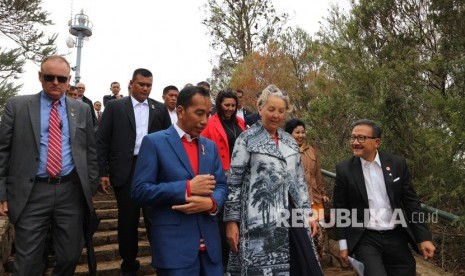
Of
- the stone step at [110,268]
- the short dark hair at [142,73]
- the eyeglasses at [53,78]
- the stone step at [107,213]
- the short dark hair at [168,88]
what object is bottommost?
the stone step at [110,268]

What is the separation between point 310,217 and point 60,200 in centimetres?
183

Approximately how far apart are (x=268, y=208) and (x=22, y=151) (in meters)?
1.77

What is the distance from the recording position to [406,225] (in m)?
3.11

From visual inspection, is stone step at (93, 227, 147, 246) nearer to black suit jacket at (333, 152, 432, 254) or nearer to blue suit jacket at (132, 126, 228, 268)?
blue suit jacket at (132, 126, 228, 268)

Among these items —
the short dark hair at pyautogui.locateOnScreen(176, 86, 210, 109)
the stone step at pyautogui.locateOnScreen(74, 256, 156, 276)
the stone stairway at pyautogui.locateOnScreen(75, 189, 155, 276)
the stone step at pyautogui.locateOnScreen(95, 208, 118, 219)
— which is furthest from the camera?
the stone step at pyautogui.locateOnScreen(95, 208, 118, 219)

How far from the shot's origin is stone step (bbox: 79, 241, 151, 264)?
481 cm

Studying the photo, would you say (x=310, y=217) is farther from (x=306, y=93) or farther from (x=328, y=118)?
(x=306, y=93)

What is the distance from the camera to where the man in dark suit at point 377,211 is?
306 centimetres

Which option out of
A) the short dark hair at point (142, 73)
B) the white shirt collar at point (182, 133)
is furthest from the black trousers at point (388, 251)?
the short dark hair at point (142, 73)

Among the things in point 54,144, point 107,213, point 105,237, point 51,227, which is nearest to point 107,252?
point 105,237

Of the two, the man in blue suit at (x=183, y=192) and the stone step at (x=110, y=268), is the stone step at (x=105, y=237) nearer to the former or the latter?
the stone step at (x=110, y=268)

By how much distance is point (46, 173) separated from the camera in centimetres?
285

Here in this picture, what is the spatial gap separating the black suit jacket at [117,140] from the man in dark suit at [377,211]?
6.46 feet

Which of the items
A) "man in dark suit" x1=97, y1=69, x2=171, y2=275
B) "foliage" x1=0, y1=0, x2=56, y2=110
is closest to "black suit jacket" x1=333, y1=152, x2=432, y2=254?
"man in dark suit" x1=97, y1=69, x2=171, y2=275
